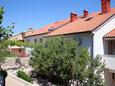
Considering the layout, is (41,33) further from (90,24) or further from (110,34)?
(110,34)

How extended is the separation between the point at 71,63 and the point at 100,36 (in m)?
4.88

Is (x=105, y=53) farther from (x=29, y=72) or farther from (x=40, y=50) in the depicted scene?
(x=29, y=72)

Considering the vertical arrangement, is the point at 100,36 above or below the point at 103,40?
above

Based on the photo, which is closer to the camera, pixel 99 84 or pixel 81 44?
pixel 99 84

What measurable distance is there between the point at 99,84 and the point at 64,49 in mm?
4387

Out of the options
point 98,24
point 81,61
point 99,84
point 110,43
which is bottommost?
point 99,84

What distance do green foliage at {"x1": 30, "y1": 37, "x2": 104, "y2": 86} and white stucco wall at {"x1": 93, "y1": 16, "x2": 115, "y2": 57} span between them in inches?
83.0

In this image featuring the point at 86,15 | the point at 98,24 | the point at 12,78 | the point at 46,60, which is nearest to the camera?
the point at 12,78

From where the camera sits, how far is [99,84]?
20.7 metres

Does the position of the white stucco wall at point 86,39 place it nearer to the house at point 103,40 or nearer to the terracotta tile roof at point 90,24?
the house at point 103,40

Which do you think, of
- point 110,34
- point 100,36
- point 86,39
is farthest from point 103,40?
point 86,39

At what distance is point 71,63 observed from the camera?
20.6m

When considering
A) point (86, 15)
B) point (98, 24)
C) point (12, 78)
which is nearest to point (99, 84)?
point (98, 24)

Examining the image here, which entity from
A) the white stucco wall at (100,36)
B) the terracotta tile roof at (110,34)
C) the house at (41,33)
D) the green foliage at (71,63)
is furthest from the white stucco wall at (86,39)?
the house at (41,33)
